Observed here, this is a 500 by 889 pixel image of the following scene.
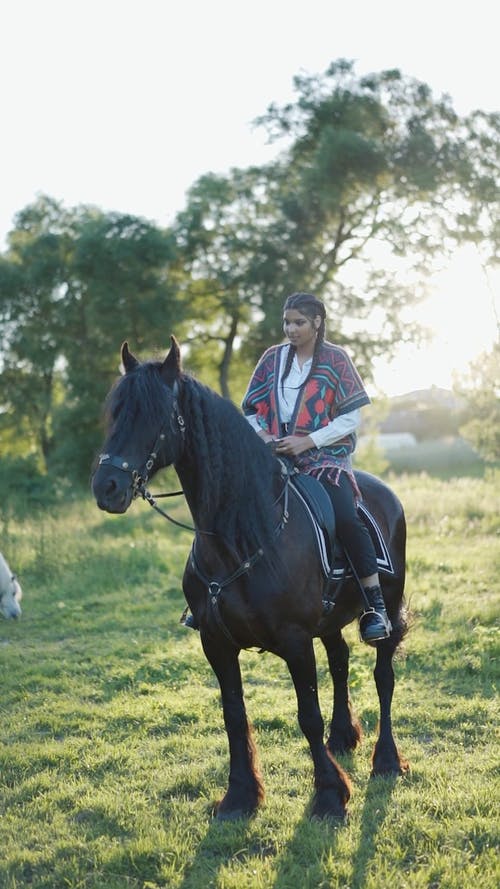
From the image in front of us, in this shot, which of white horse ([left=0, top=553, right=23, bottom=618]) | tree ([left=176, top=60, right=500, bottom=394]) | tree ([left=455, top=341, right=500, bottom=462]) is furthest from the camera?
tree ([left=176, top=60, right=500, bottom=394])

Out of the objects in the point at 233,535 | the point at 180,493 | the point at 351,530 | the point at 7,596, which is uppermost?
the point at 180,493

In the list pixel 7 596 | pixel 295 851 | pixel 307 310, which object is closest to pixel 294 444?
pixel 307 310

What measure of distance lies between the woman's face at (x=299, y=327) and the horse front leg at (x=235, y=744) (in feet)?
5.87

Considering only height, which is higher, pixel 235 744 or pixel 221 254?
pixel 221 254

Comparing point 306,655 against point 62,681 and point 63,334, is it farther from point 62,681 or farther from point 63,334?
point 63,334

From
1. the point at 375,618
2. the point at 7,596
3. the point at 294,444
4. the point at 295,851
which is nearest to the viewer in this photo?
the point at 295,851

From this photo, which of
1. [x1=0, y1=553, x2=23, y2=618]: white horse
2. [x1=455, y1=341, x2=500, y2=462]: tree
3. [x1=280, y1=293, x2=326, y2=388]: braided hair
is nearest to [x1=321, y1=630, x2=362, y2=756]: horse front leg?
[x1=280, y1=293, x2=326, y2=388]: braided hair

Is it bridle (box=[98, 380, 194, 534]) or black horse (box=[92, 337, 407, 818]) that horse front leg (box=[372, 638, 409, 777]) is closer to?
black horse (box=[92, 337, 407, 818])

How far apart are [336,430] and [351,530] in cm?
59

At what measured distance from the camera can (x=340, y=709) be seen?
5641mm

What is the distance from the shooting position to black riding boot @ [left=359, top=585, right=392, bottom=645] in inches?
196

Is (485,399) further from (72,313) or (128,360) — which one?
(72,313)

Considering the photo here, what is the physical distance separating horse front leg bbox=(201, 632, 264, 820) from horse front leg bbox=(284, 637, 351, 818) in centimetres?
35

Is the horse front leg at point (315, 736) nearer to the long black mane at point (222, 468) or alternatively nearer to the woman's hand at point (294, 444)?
the long black mane at point (222, 468)
